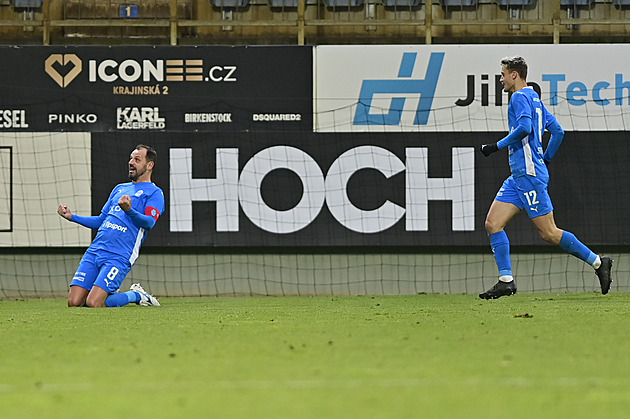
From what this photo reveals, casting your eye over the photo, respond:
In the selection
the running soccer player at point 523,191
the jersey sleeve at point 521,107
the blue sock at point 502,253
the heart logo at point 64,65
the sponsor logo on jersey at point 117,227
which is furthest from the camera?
the heart logo at point 64,65

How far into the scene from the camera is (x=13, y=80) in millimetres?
15047

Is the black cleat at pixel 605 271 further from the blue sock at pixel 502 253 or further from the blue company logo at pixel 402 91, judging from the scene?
the blue company logo at pixel 402 91

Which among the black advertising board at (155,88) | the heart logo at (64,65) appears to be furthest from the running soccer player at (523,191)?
the heart logo at (64,65)

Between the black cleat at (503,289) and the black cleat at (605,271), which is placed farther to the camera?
the black cleat at (605,271)

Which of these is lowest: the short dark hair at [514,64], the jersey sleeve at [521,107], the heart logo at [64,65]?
the jersey sleeve at [521,107]

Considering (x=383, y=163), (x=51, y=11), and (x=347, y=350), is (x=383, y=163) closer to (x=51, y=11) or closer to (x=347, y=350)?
(x=51, y=11)

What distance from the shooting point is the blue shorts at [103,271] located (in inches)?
445

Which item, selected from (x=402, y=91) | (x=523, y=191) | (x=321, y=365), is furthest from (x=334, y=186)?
(x=321, y=365)

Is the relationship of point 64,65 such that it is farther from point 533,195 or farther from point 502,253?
point 533,195

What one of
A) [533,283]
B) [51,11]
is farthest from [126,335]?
[51,11]

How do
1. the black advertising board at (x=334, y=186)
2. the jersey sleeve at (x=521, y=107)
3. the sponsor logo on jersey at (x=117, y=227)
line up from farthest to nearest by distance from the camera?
1. the black advertising board at (x=334, y=186)
2. the sponsor logo on jersey at (x=117, y=227)
3. the jersey sleeve at (x=521, y=107)

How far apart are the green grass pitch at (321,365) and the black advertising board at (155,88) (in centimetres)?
557

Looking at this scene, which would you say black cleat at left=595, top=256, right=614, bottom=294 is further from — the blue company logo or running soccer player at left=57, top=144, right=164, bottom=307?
the blue company logo

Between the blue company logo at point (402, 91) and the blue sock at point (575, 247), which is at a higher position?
the blue company logo at point (402, 91)
